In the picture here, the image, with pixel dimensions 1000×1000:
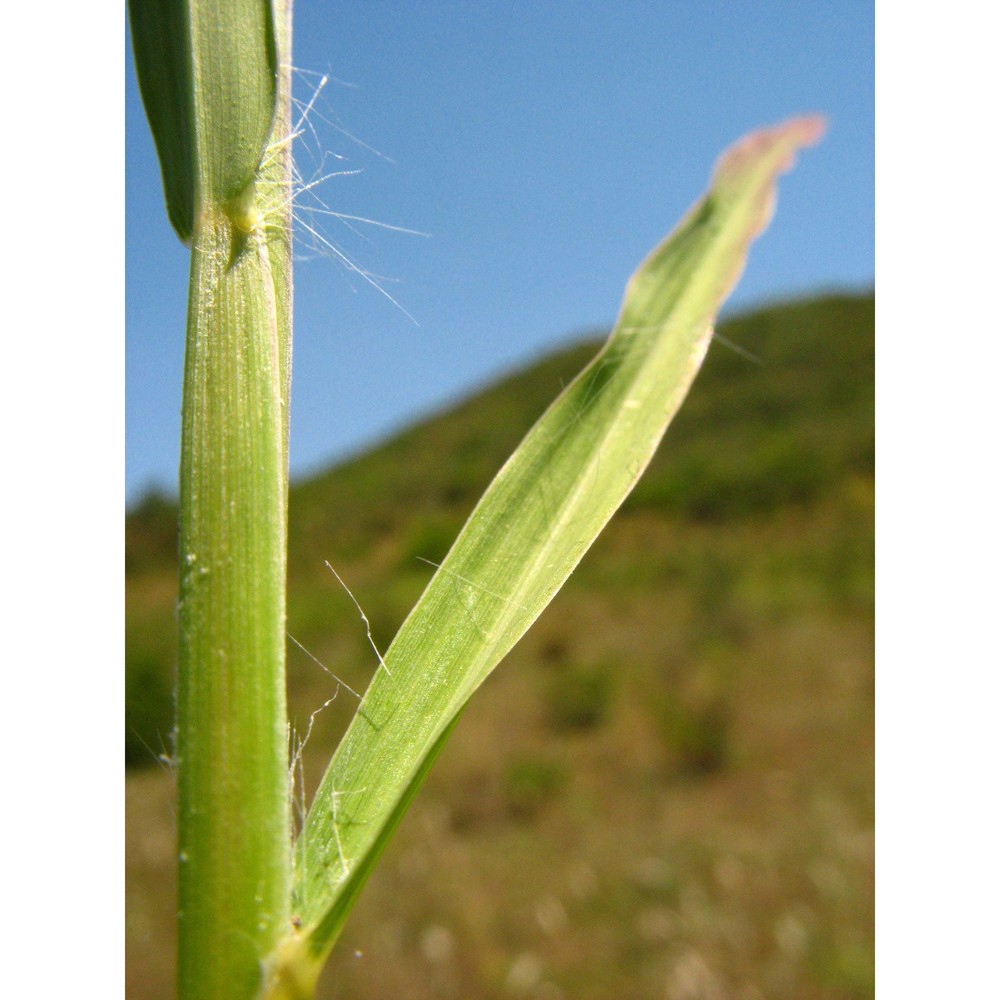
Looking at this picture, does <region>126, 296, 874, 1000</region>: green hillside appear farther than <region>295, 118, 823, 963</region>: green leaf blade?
Yes

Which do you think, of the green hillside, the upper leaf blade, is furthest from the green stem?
the green hillside

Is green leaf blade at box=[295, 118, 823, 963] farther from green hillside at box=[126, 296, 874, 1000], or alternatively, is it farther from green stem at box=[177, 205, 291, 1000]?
green hillside at box=[126, 296, 874, 1000]

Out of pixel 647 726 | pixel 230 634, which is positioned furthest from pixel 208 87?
pixel 647 726

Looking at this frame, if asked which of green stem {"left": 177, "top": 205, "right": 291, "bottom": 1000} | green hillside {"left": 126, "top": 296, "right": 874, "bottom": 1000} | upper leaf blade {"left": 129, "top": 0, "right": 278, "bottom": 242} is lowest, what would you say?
green hillside {"left": 126, "top": 296, "right": 874, "bottom": 1000}

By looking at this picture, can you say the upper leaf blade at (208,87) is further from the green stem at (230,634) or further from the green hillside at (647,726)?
the green hillside at (647,726)

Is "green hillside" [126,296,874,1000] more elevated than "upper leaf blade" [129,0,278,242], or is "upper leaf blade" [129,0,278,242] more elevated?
"upper leaf blade" [129,0,278,242]

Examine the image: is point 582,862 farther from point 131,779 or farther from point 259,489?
point 259,489
